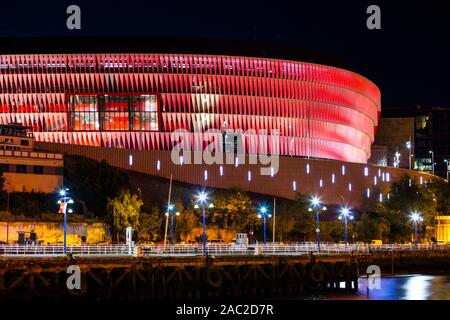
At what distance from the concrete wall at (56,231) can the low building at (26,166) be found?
1309 cm

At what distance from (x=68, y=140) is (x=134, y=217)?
38007 mm

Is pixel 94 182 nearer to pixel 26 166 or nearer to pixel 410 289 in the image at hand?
pixel 26 166

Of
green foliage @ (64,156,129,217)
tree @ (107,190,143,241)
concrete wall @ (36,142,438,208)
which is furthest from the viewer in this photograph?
concrete wall @ (36,142,438,208)

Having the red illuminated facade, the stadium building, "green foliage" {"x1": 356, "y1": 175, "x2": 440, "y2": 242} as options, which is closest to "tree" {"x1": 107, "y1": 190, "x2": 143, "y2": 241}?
the stadium building

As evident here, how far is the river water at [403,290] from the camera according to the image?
98.9 m

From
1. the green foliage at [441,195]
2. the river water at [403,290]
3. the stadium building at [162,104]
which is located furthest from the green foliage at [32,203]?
the green foliage at [441,195]

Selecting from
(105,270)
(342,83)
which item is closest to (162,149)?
(342,83)

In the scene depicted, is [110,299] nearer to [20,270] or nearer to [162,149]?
[20,270]

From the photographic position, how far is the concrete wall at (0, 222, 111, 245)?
394 ft

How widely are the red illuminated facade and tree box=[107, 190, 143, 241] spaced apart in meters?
34.3

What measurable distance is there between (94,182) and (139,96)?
28.6 m

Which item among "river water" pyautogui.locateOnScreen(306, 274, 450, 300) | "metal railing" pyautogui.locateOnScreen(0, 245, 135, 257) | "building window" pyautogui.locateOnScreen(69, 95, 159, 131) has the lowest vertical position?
"river water" pyautogui.locateOnScreen(306, 274, 450, 300)

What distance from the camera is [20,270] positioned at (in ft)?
279

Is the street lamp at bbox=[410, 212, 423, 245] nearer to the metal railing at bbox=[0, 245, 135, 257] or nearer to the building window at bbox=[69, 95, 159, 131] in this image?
the building window at bbox=[69, 95, 159, 131]
